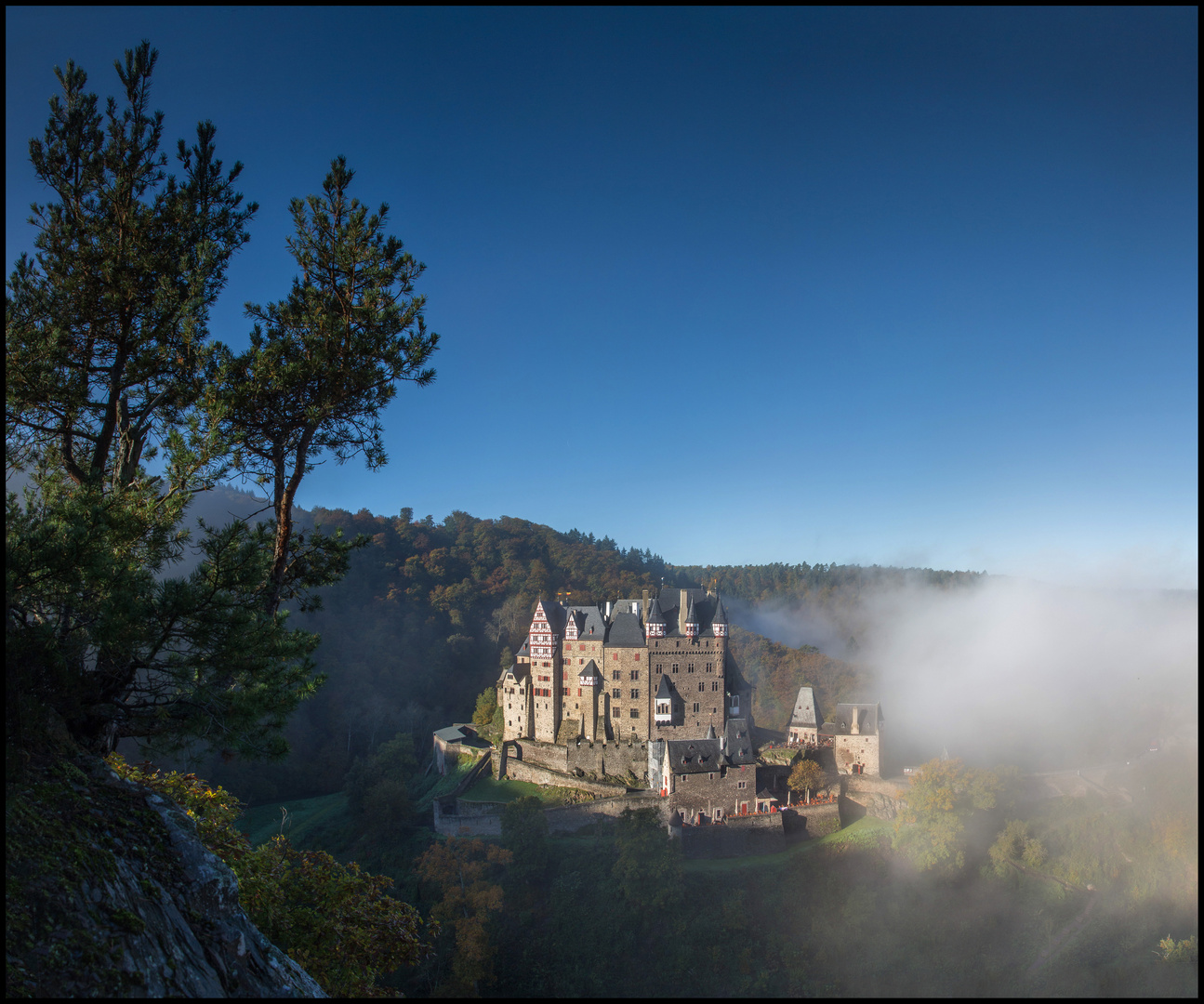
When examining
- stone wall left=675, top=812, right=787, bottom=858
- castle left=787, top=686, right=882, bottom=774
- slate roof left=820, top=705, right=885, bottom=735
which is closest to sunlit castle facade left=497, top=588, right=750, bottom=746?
castle left=787, top=686, right=882, bottom=774

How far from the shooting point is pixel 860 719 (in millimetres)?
40000

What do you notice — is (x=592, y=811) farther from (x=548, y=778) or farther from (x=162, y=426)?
(x=162, y=426)

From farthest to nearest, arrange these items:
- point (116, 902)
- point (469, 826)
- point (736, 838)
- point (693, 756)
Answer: point (693, 756) → point (469, 826) → point (736, 838) → point (116, 902)

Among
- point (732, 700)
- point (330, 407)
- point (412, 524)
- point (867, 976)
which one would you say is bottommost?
point (867, 976)

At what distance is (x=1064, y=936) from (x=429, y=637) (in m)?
53.4

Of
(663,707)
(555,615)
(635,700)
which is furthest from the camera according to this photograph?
(555,615)

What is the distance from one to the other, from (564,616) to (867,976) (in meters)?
24.1

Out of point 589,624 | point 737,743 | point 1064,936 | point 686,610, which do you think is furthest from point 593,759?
point 1064,936

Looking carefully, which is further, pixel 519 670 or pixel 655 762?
pixel 519 670

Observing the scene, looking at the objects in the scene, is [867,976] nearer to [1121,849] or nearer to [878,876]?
[878,876]

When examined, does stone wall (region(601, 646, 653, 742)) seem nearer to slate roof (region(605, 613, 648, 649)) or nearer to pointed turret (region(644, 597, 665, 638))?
slate roof (region(605, 613, 648, 649))

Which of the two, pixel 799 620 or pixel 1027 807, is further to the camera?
pixel 799 620

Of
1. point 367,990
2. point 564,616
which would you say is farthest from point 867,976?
point 367,990

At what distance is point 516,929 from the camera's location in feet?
93.8
